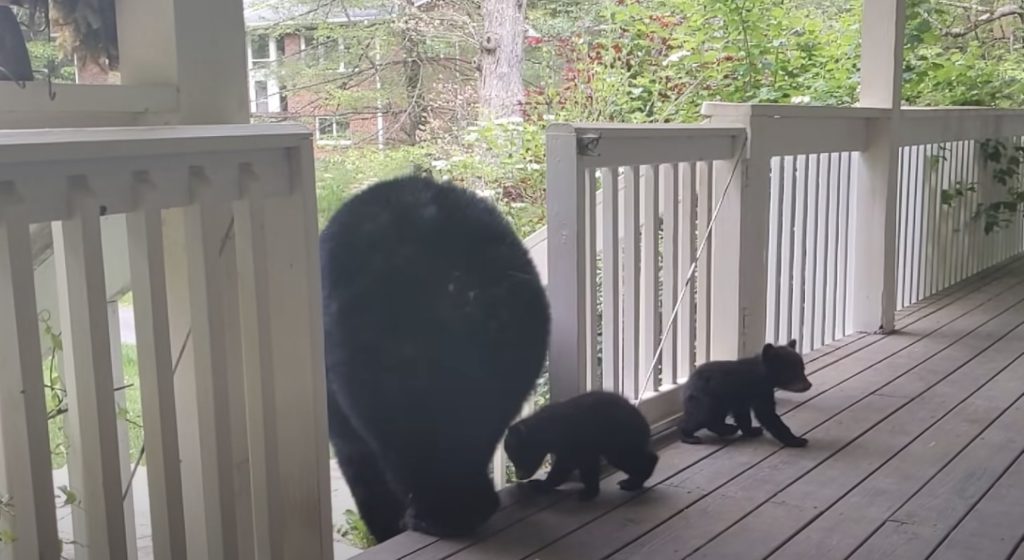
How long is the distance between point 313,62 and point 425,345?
7.50 m

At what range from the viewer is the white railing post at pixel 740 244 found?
10.8 ft

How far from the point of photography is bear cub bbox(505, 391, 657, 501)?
2426 millimetres

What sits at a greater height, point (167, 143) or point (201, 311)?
point (167, 143)

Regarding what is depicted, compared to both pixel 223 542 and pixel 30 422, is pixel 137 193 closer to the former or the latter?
pixel 30 422

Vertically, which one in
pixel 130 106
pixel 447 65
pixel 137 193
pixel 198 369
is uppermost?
pixel 447 65

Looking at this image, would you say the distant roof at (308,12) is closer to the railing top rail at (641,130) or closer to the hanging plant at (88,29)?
the railing top rail at (641,130)

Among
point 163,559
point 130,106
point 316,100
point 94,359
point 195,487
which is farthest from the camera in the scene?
point 316,100

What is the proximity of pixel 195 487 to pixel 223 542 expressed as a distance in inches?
9.8

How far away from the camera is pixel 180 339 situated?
83.0 inches

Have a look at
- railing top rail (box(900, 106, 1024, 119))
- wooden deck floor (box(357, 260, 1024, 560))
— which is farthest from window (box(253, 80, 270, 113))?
wooden deck floor (box(357, 260, 1024, 560))

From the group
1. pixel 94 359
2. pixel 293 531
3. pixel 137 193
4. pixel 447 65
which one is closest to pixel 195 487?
pixel 293 531

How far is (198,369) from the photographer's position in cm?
180

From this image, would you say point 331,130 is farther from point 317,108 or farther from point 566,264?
point 566,264

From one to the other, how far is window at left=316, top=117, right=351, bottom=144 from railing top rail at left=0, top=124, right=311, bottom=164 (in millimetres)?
7120
